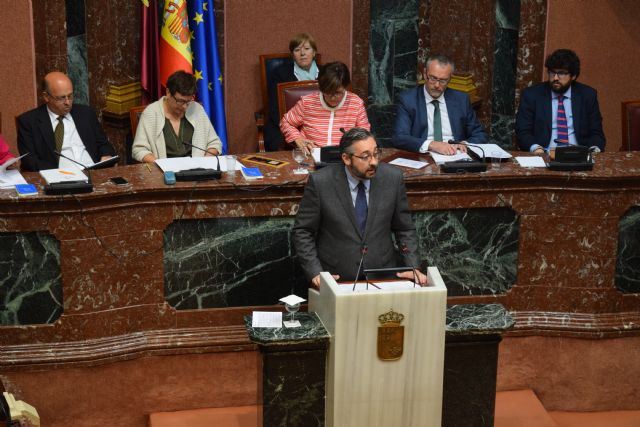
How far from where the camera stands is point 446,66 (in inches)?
233

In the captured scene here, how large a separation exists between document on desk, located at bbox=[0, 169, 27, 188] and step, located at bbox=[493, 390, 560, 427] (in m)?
2.59

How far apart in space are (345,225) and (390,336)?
32.2 inches

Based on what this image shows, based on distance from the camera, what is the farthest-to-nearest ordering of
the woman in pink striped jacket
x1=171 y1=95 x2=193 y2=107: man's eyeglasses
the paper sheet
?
the woman in pink striped jacket
x1=171 y1=95 x2=193 y2=107: man's eyeglasses
the paper sheet

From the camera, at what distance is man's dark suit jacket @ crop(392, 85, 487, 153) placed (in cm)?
605

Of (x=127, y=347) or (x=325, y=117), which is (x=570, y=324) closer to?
(x=325, y=117)

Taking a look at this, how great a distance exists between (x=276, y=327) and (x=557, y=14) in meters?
4.24

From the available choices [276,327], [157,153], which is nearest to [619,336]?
[276,327]

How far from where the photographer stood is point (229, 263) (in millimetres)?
5133

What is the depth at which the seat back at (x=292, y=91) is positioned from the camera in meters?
6.82

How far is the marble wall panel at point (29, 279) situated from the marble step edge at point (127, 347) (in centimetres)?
15

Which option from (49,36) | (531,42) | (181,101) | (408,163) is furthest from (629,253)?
(49,36)

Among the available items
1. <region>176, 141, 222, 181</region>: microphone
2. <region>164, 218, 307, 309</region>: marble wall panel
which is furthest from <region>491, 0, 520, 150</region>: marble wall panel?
<region>176, 141, 222, 181</region>: microphone

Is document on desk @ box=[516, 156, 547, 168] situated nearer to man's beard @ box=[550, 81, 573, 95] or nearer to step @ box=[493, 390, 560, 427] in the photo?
man's beard @ box=[550, 81, 573, 95]

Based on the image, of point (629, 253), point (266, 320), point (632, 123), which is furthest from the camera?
point (632, 123)
